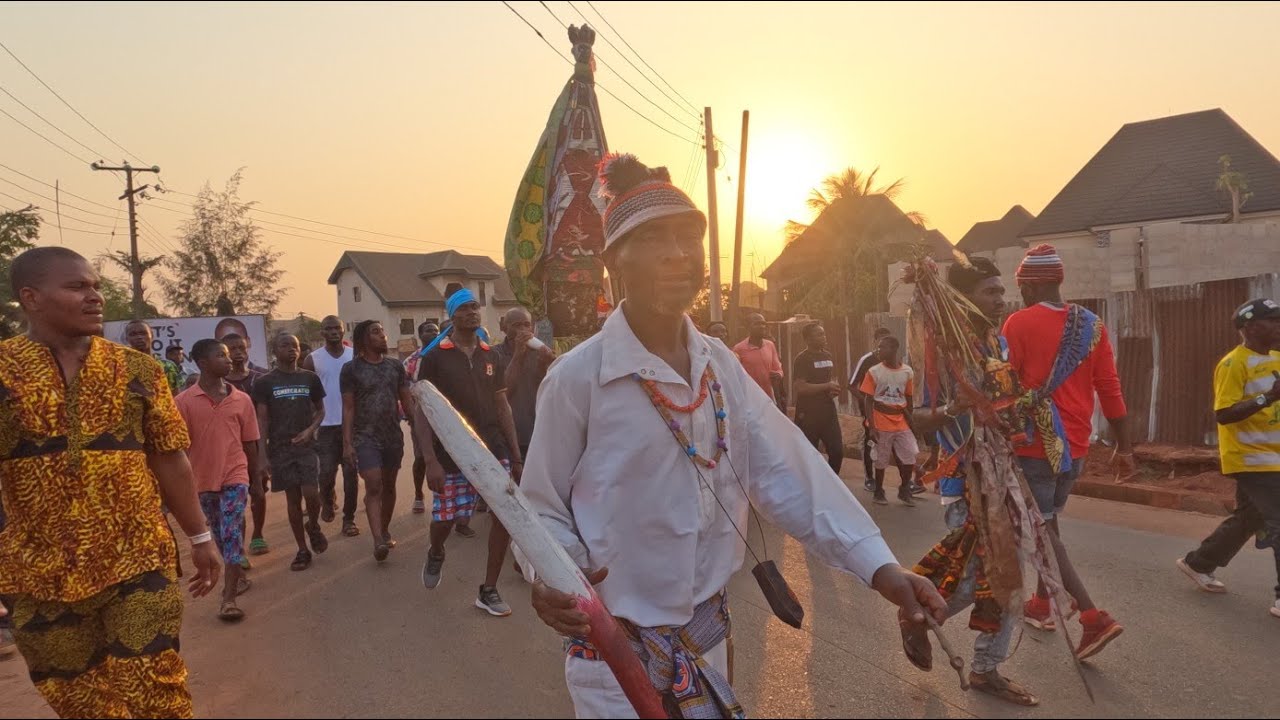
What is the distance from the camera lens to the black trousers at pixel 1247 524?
4.77 m

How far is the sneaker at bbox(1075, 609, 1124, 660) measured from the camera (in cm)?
401

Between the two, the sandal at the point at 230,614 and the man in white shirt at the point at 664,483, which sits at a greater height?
the man in white shirt at the point at 664,483

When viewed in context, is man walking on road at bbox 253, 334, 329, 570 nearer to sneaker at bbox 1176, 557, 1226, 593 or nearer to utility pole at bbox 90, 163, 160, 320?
sneaker at bbox 1176, 557, 1226, 593

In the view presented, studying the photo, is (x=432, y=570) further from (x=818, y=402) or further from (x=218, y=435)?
(x=818, y=402)

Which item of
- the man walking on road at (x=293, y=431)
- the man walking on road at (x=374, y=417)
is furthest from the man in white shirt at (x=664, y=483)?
the man walking on road at (x=293, y=431)

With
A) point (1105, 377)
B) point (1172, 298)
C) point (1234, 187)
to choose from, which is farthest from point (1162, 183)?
point (1105, 377)

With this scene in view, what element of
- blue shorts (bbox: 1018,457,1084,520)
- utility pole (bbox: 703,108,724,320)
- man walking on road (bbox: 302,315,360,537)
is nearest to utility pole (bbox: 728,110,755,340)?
utility pole (bbox: 703,108,724,320)

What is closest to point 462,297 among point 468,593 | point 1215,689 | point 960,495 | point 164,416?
point 468,593

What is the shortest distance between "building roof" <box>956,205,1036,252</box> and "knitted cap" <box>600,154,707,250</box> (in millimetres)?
53439

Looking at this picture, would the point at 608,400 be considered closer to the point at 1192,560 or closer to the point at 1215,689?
the point at 1215,689

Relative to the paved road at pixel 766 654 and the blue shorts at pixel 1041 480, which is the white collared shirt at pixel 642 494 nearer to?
the paved road at pixel 766 654

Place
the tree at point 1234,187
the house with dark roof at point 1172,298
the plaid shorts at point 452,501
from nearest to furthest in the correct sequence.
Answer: the plaid shorts at point 452,501, the house with dark roof at point 1172,298, the tree at point 1234,187

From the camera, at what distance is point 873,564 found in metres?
2.05

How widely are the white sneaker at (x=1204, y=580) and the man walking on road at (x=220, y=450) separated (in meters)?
6.36
